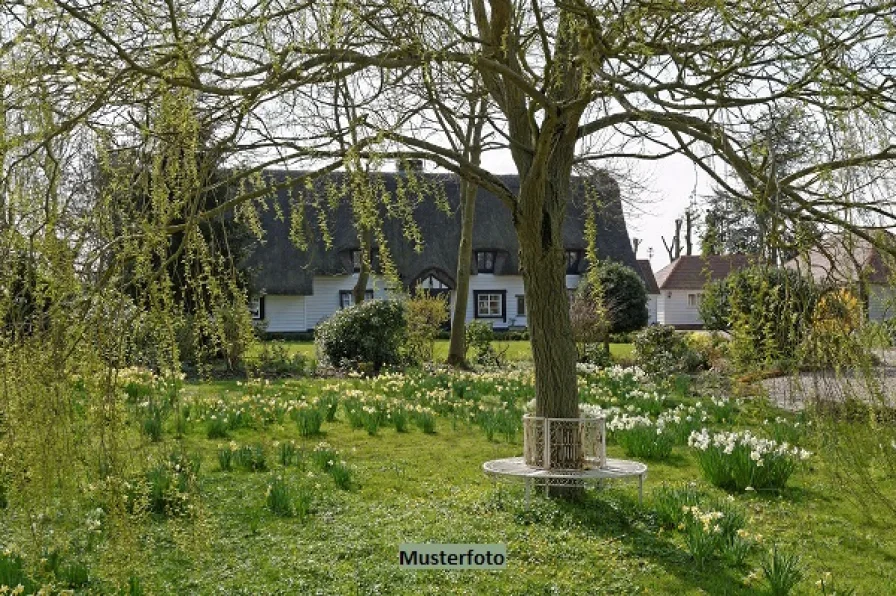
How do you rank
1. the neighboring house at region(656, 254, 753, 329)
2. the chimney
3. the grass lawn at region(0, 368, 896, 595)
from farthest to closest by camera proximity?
the neighboring house at region(656, 254, 753, 329), the grass lawn at region(0, 368, 896, 595), the chimney

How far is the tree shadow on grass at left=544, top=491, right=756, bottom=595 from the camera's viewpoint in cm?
424

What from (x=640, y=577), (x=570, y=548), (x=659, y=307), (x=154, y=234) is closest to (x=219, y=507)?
(x=570, y=548)

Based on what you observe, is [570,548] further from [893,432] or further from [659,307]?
[659,307]

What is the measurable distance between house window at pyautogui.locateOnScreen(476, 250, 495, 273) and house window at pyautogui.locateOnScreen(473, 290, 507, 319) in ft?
2.65

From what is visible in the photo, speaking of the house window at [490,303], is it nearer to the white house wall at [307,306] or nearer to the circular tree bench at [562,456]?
the white house wall at [307,306]

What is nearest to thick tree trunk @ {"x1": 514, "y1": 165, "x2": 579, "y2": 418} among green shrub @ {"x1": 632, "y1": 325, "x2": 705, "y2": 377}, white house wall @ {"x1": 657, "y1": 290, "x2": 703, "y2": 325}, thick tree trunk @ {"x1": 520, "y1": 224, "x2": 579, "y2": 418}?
thick tree trunk @ {"x1": 520, "y1": 224, "x2": 579, "y2": 418}

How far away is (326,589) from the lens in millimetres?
4066

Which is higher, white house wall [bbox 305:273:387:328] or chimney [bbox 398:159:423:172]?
white house wall [bbox 305:273:387:328]

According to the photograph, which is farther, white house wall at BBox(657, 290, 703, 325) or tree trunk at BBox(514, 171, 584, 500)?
white house wall at BBox(657, 290, 703, 325)

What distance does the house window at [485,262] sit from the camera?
105 ft

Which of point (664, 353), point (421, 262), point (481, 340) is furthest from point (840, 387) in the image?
point (421, 262)

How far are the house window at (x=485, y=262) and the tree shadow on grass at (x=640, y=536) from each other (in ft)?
86.6

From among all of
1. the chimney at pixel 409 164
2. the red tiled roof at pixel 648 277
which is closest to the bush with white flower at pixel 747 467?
the chimney at pixel 409 164

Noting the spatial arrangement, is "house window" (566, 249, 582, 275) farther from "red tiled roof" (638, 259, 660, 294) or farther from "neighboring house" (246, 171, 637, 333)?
"red tiled roof" (638, 259, 660, 294)
